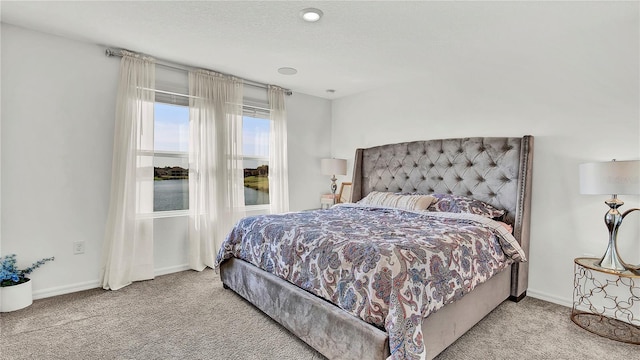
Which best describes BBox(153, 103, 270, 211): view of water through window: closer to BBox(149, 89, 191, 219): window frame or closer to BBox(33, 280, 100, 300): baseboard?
BBox(149, 89, 191, 219): window frame

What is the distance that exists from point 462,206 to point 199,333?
7.76 ft

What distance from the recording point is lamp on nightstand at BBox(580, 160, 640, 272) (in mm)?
1910

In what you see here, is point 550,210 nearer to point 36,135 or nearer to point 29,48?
point 36,135

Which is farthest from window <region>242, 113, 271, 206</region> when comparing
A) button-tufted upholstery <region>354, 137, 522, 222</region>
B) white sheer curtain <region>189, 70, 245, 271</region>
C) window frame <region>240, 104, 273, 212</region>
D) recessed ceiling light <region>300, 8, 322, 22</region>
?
recessed ceiling light <region>300, 8, 322, 22</region>

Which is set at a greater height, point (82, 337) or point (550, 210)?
point (550, 210)

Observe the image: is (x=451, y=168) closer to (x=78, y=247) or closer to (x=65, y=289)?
(x=78, y=247)

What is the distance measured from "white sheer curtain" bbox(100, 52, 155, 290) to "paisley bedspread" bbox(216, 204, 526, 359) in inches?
37.9

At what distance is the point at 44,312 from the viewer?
7.50 ft

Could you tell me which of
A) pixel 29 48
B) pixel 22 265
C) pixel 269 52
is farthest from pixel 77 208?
pixel 269 52

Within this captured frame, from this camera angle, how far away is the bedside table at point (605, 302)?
6.88 feet

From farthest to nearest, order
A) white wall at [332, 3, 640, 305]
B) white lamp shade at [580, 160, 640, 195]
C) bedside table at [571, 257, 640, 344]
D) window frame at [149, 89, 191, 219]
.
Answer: window frame at [149, 89, 191, 219] → white wall at [332, 3, 640, 305] → bedside table at [571, 257, 640, 344] → white lamp shade at [580, 160, 640, 195]

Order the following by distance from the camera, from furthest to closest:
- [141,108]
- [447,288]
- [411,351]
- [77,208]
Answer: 1. [141,108]
2. [77,208]
3. [447,288]
4. [411,351]

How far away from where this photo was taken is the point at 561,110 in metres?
2.54

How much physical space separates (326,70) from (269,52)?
0.74 metres
